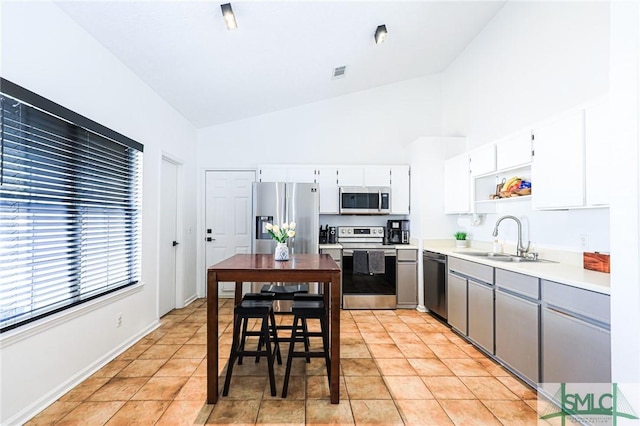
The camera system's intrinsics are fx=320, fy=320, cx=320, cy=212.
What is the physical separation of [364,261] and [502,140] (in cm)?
216

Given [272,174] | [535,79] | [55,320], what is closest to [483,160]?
[535,79]

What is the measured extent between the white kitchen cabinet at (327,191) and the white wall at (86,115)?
2.08 meters

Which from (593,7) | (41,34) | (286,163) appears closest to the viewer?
(41,34)

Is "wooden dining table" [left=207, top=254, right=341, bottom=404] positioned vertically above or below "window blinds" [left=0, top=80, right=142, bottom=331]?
below

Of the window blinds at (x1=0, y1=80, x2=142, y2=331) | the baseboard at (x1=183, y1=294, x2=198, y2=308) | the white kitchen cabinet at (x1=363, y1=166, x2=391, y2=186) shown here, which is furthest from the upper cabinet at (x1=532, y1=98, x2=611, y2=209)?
the baseboard at (x1=183, y1=294, x2=198, y2=308)

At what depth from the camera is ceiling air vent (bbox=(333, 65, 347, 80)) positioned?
3.99 metres

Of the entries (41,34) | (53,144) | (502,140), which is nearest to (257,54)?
(41,34)

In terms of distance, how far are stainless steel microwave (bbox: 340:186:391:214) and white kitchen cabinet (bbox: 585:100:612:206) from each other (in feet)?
8.55

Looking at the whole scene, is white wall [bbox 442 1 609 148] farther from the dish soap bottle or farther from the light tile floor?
the light tile floor

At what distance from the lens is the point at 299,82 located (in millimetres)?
4105

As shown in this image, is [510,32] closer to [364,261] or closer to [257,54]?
[257,54]

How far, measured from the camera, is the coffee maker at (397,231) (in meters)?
4.74

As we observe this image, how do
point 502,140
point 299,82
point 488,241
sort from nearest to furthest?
1. point 502,140
2. point 488,241
3. point 299,82

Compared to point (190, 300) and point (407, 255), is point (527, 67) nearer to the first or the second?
point (407, 255)
